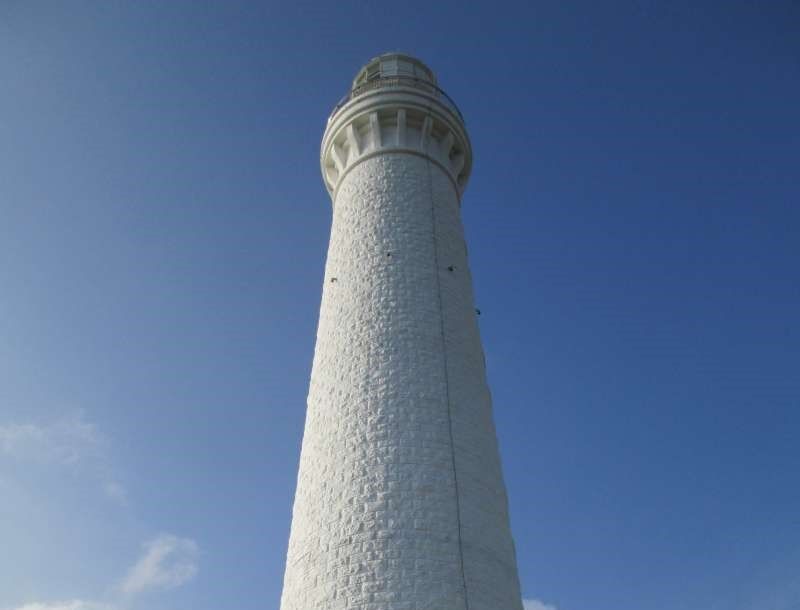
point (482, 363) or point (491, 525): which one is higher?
point (482, 363)

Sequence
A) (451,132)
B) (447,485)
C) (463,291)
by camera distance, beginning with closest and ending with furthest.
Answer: (447,485) → (463,291) → (451,132)

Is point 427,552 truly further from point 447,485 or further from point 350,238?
point 350,238

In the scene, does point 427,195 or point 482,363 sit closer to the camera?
point 482,363

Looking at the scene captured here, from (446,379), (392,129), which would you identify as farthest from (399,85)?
(446,379)

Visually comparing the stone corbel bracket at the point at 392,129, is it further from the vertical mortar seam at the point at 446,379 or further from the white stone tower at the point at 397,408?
the vertical mortar seam at the point at 446,379

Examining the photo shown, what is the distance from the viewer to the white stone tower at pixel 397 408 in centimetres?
1015

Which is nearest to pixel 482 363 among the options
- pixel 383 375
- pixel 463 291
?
pixel 463 291

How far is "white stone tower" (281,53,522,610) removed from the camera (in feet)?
33.3

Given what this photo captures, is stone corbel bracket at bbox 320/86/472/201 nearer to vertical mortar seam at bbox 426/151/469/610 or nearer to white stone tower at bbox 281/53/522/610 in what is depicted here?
white stone tower at bbox 281/53/522/610

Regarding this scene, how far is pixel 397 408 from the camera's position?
11656mm

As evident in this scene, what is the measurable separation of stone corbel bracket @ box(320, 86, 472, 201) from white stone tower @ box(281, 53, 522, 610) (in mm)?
44

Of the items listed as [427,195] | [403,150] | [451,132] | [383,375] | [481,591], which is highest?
[451,132]

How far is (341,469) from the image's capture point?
36.9ft

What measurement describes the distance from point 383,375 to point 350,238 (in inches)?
163
